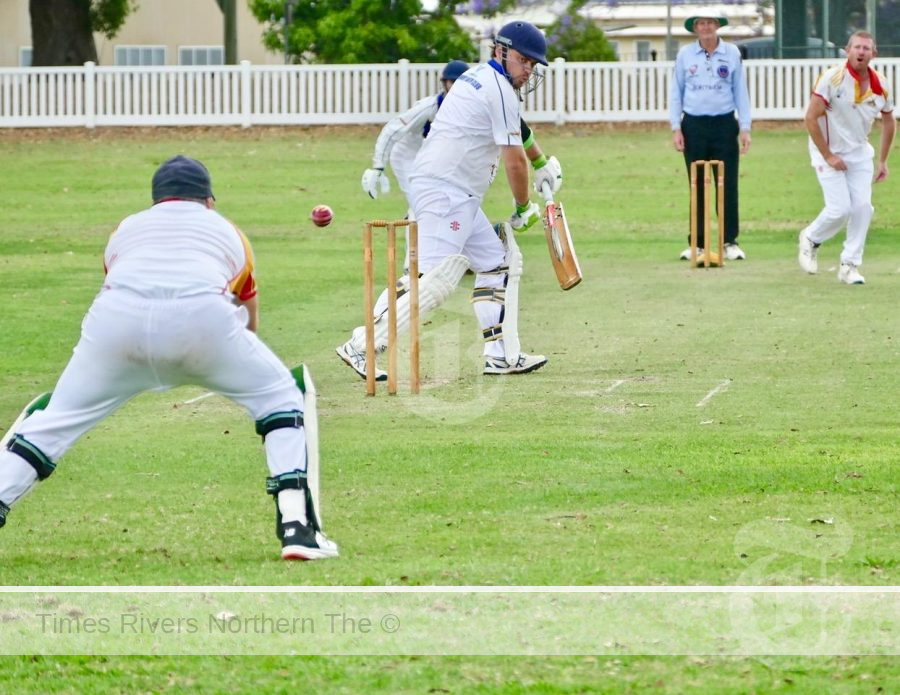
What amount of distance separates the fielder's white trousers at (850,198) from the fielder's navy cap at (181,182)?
32.9 feet

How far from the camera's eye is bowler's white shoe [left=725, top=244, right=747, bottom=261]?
61.9ft

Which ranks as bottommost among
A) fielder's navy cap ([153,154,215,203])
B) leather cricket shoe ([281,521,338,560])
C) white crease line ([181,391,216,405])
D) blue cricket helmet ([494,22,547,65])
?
white crease line ([181,391,216,405])

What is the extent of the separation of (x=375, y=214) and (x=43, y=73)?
1121 centimetres

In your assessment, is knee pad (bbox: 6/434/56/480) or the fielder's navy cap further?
the fielder's navy cap

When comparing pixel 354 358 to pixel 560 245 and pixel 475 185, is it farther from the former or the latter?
pixel 560 245

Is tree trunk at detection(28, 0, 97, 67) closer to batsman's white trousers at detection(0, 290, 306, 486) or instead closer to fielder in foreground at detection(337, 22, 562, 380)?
fielder in foreground at detection(337, 22, 562, 380)

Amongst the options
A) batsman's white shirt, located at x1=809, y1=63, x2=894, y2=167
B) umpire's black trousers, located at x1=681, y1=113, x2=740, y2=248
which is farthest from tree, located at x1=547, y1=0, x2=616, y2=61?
batsman's white shirt, located at x1=809, y1=63, x2=894, y2=167

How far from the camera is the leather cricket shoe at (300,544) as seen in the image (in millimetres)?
6641

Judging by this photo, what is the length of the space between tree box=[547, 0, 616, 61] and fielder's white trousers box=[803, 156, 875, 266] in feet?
108

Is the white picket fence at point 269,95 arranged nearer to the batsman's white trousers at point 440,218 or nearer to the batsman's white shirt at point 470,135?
the batsman's white shirt at point 470,135

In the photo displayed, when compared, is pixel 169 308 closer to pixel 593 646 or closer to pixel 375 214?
pixel 593 646

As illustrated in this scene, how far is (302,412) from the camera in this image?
6.80 meters

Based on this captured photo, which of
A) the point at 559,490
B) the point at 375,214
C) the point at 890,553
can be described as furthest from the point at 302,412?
the point at 375,214

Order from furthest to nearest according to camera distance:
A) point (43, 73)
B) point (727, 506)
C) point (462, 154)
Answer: point (43, 73) → point (462, 154) → point (727, 506)
